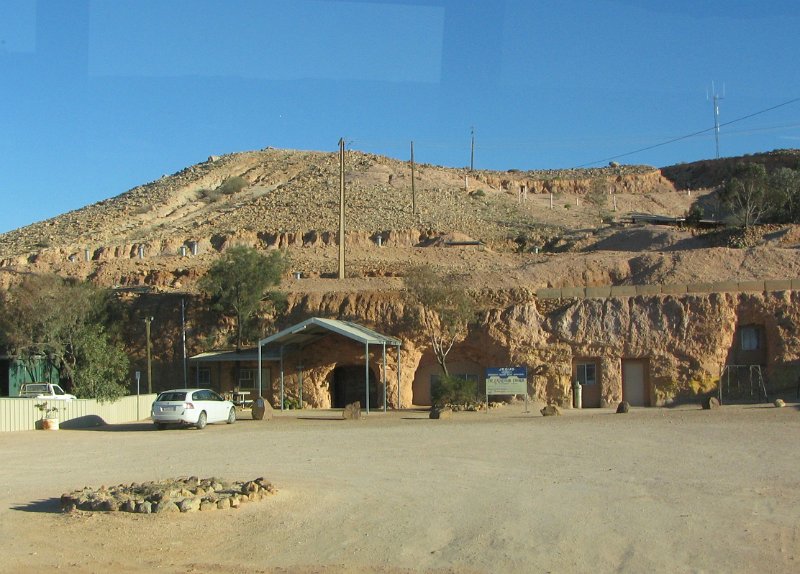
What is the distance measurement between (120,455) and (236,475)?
6.02 meters

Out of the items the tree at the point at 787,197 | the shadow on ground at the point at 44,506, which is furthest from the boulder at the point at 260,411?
the tree at the point at 787,197

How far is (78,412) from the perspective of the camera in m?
32.5

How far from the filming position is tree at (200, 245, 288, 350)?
42438 millimetres

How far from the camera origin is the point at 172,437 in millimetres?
26641

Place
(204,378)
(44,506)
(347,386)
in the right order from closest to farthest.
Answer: (44,506) → (347,386) → (204,378)

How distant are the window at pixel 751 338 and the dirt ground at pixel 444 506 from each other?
12052 mm

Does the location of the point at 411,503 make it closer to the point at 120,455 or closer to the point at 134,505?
the point at 134,505

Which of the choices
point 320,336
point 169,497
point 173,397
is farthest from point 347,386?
point 169,497

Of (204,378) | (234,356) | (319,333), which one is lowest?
(204,378)

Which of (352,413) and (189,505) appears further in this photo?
(352,413)

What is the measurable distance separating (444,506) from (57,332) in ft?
101

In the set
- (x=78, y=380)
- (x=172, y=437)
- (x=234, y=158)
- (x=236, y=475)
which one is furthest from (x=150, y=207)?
(x=236, y=475)

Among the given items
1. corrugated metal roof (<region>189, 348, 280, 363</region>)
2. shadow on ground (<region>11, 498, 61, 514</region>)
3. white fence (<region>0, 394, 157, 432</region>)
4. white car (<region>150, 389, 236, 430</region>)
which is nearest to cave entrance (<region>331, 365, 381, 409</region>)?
A: corrugated metal roof (<region>189, 348, 280, 363</region>)

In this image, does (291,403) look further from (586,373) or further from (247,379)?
(586,373)
